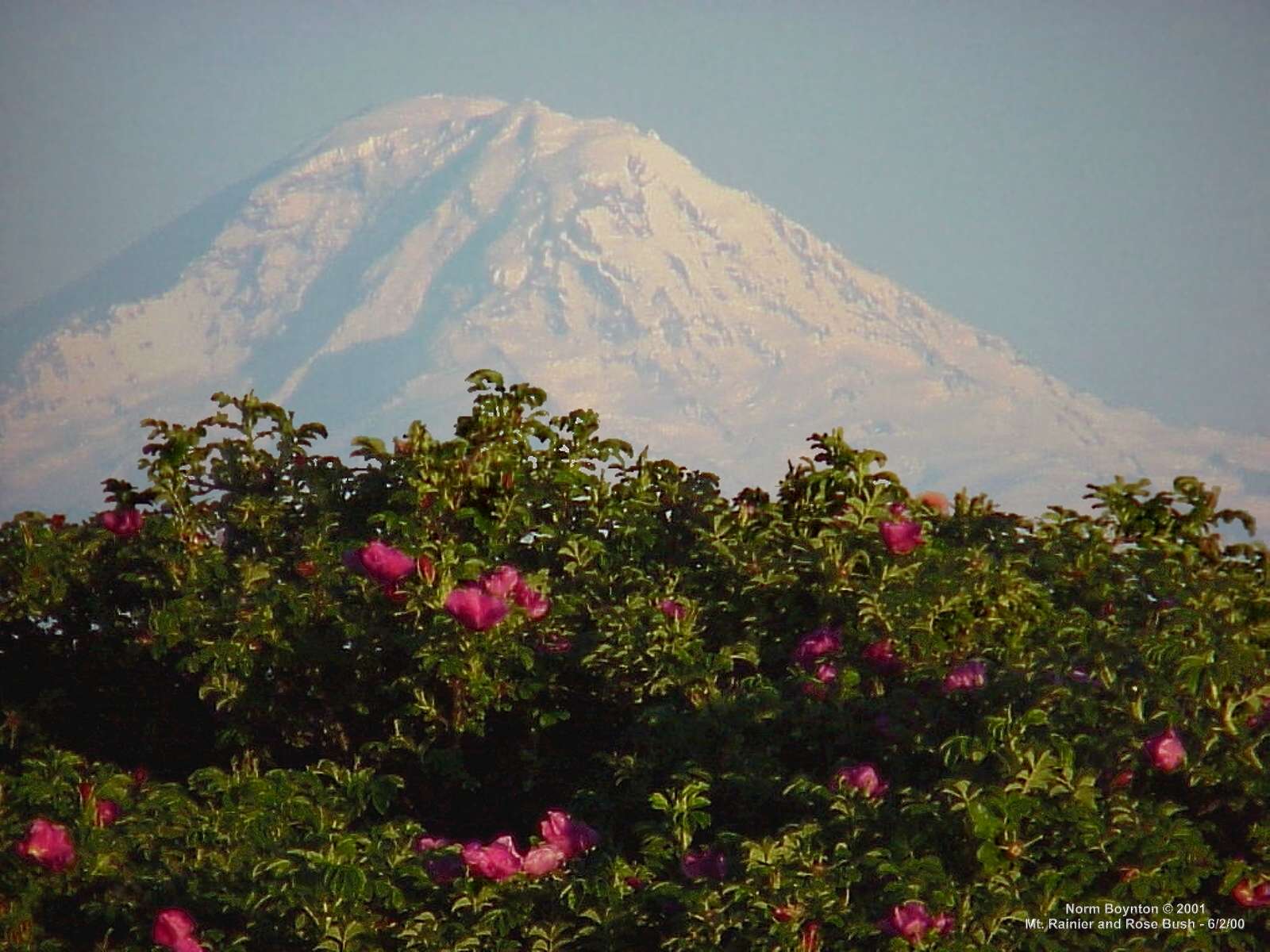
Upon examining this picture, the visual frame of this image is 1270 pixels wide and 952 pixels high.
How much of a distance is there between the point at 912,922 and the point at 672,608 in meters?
1.73

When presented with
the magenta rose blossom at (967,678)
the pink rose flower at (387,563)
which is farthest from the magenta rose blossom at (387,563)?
the magenta rose blossom at (967,678)

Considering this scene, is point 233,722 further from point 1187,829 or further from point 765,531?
point 1187,829

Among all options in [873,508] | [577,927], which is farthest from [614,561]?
[577,927]

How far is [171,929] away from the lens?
198 inches

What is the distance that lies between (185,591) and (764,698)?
2163mm

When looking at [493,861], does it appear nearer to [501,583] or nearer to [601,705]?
[501,583]

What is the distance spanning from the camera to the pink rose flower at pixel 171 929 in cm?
502

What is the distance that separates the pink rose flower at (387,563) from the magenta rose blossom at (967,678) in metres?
1.84

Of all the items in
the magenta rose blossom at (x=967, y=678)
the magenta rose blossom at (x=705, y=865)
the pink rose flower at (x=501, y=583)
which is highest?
the pink rose flower at (x=501, y=583)

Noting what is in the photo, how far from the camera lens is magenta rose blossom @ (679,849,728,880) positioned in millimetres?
4930

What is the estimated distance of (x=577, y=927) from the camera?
5070 millimetres

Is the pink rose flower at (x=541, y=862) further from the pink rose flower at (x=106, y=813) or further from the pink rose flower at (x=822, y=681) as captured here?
the pink rose flower at (x=106, y=813)

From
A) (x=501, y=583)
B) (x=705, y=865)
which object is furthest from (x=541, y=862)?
(x=501, y=583)

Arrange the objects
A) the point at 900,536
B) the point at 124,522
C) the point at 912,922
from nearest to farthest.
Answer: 1. the point at 912,922
2. the point at 900,536
3. the point at 124,522
